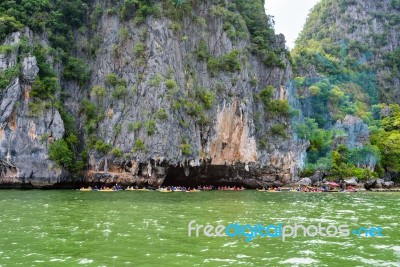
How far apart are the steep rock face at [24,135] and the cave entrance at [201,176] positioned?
11391 millimetres

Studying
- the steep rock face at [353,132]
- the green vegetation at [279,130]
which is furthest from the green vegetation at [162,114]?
the steep rock face at [353,132]

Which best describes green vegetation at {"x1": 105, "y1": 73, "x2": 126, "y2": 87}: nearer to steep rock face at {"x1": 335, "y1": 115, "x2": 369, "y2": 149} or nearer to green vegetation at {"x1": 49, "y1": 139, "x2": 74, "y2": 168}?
green vegetation at {"x1": 49, "y1": 139, "x2": 74, "y2": 168}

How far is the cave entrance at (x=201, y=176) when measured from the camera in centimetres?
4234

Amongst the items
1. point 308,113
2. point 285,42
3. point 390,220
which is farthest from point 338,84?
point 390,220

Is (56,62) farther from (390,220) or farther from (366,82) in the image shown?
(366,82)

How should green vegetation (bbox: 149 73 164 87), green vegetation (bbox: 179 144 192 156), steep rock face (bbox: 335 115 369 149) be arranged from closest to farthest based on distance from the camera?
green vegetation (bbox: 179 144 192 156) → green vegetation (bbox: 149 73 164 87) → steep rock face (bbox: 335 115 369 149)

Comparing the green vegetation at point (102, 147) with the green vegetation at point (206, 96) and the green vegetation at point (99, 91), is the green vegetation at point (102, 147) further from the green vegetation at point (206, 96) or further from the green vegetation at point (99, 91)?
the green vegetation at point (206, 96)

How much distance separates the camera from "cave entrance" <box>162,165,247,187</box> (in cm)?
4234

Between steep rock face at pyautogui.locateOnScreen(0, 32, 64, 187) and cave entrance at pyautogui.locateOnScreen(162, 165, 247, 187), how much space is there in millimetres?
11391

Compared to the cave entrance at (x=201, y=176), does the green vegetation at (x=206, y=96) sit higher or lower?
higher

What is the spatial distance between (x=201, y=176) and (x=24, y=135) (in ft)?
58.5

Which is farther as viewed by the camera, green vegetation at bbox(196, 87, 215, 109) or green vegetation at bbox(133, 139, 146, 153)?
green vegetation at bbox(196, 87, 215, 109)

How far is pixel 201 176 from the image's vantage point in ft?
144

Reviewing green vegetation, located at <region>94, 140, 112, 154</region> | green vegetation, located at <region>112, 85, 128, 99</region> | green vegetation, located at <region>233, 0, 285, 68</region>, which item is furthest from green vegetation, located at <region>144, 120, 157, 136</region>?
green vegetation, located at <region>233, 0, 285, 68</region>
